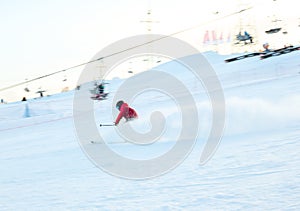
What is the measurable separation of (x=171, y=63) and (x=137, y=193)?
6983cm

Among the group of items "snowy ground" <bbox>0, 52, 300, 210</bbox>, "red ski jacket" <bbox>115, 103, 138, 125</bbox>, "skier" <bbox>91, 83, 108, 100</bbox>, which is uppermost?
"skier" <bbox>91, 83, 108, 100</bbox>

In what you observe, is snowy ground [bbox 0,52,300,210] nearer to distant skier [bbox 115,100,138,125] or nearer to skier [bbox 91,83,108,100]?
distant skier [bbox 115,100,138,125]

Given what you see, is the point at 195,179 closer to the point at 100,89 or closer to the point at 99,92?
the point at 100,89

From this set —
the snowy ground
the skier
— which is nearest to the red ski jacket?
the snowy ground

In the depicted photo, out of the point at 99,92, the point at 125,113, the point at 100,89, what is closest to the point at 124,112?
the point at 125,113

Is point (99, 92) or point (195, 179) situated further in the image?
point (99, 92)

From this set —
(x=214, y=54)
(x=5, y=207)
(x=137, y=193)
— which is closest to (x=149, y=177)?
(x=137, y=193)

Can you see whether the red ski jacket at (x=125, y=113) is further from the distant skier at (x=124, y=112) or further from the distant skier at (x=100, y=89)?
the distant skier at (x=100, y=89)

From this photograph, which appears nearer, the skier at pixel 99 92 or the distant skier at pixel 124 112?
the distant skier at pixel 124 112

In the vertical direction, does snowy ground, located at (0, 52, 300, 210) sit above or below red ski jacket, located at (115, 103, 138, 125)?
below

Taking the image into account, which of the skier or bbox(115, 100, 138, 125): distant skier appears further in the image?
the skier

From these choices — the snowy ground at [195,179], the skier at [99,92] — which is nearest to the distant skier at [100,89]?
the skier at [99,92]

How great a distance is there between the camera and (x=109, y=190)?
5.54 meters

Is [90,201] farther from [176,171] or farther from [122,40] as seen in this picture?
[122,40]
